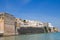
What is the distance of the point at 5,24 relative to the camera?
32.1m

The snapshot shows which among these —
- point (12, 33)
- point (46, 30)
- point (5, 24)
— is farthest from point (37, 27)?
point (5, 24)

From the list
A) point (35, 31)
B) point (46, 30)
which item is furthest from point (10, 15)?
point (46, 30)

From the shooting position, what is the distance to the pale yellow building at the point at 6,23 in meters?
31.8

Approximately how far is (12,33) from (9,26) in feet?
7.22

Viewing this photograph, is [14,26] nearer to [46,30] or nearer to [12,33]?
[12,33]

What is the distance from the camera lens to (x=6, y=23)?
107ft

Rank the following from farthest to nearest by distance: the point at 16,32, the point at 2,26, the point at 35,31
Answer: the point at 35,31 → the point at 16,32 → the point at 2,26

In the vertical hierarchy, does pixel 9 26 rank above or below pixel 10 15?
below

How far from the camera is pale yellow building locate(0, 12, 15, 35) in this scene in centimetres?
3177

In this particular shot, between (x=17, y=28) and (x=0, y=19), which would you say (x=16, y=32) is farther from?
(x=0, y=19)

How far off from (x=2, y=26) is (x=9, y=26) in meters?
2.26

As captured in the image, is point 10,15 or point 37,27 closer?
point 10,15

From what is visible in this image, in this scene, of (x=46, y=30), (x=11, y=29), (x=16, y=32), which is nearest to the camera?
(x=11, y=29)

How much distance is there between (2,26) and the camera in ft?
104
